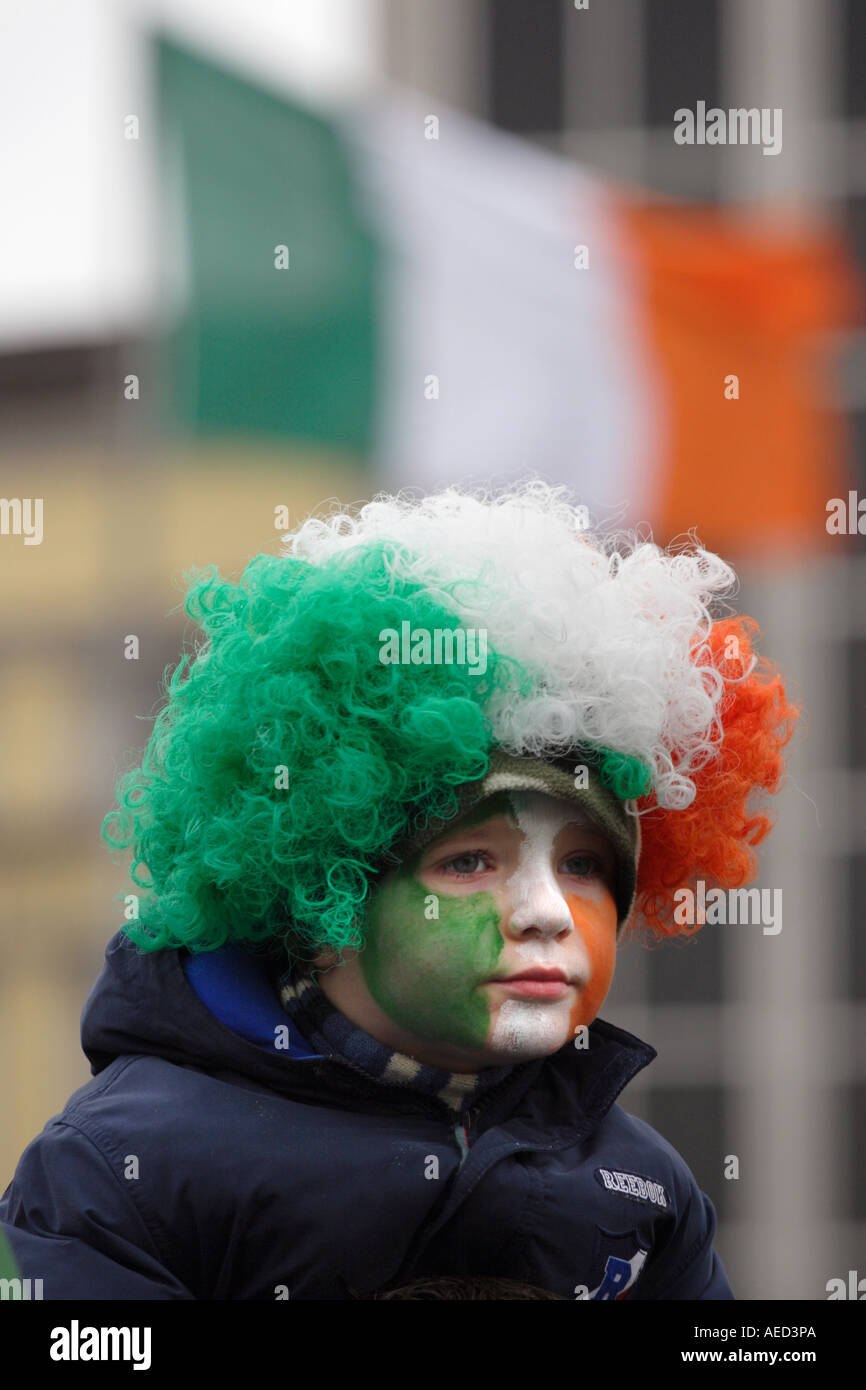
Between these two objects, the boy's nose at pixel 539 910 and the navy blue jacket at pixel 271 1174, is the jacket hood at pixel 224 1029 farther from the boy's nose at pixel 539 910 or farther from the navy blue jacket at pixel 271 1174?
the boy's nose at pixel 539 910

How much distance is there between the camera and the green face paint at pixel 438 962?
1.97 m

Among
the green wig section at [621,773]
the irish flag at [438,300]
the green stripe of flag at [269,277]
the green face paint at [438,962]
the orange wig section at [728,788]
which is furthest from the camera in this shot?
the green stripe of flag at [269,277]

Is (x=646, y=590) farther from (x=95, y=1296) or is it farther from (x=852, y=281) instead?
(x=852, y=281)

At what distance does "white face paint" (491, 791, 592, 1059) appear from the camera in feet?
6.49

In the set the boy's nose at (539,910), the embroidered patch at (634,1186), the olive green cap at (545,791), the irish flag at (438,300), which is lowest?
the embroidered patch at (634,1186)

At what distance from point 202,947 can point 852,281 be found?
754cm

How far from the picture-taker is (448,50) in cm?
940

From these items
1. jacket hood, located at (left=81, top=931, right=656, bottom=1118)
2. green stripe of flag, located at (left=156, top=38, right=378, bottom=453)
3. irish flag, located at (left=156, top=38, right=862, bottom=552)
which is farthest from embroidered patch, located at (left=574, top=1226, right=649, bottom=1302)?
green stripe of flag, located at (left=156, top=38, right=378, bottom=453)

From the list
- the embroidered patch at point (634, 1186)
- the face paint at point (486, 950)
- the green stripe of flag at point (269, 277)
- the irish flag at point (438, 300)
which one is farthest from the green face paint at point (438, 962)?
the green stripe of flag at point (269, 277)

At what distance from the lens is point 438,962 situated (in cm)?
198

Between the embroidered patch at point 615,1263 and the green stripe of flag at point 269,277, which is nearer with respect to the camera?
the embroidered patch at point 615,1263

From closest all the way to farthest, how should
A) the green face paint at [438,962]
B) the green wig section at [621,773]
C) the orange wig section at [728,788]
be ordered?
1. the green face paint at [438,962]
2. the green wig section at [621,773]
3. the orange wig section at [728,788]

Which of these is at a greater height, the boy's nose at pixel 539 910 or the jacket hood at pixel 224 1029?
the boy's nose at pixel 539 910

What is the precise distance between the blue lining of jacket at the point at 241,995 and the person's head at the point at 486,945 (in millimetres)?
70
